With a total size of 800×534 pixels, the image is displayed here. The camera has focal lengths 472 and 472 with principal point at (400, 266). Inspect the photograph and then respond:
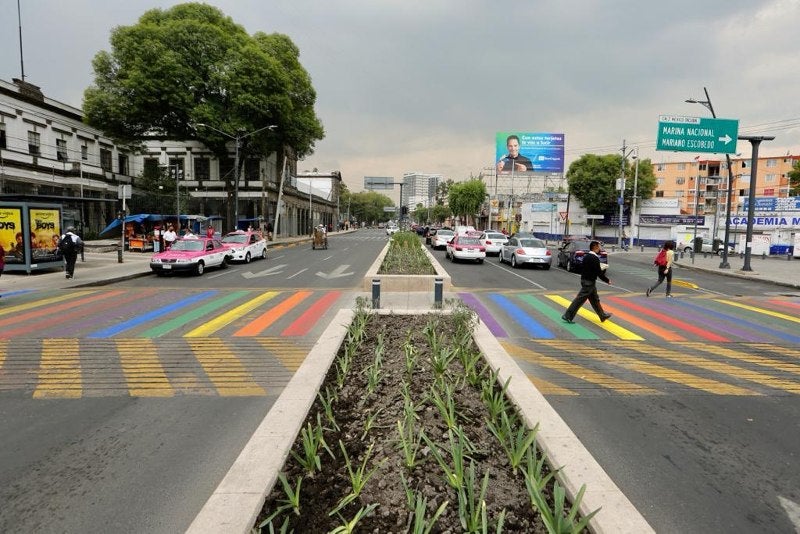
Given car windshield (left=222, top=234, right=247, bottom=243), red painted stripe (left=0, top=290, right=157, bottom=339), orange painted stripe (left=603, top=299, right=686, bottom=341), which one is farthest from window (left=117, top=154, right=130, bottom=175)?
orange painted stripe (left=603, top=299, right=686, bottom=341)

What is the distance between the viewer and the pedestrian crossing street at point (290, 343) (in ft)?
20.6

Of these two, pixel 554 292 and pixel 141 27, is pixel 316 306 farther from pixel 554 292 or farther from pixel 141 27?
pixel 141 27

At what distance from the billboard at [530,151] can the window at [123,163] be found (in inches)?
1502

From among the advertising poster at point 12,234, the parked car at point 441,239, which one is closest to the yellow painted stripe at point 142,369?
the advertising poster at point 12,234

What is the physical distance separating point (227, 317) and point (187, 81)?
3387cm

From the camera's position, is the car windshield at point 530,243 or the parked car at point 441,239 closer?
the car windshield at point 530,243

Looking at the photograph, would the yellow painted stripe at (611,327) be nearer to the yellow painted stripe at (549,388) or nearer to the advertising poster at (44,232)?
the yellow painted stripe at (549,388)

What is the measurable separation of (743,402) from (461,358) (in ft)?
11.3

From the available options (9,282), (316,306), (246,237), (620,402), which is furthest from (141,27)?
(620,402)

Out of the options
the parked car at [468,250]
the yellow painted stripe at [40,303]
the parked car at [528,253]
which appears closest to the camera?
the yellow painted stripe at [40,303]

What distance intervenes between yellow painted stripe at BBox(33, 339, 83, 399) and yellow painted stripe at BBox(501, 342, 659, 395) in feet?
20.6

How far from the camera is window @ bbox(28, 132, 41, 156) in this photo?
1273 inches

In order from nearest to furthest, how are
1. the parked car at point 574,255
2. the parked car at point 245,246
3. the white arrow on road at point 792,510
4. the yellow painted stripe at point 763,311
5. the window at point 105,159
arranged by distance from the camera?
the white arrow on road at point 792,510 → the yellow painted stripe at point 763,311 → the parked car at point 574,255 → the parked car at point 245,246 → the window at point 105,159

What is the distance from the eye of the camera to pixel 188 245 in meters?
20.2
